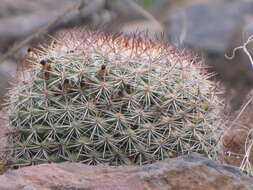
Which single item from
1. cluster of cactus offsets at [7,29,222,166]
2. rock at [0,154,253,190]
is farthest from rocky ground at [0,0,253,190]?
cluster of cactus offsets at [7,29,222,166]

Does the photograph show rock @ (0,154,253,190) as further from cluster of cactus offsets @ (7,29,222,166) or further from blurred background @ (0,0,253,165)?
blurred background @ (0,0,253,165)

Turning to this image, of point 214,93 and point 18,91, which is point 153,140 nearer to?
point 214,93

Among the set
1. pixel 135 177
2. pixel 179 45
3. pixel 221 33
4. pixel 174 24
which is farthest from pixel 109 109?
pixel 221 33

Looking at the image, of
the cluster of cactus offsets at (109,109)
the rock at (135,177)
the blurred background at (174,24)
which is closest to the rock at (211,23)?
the blurred background at (174,24)

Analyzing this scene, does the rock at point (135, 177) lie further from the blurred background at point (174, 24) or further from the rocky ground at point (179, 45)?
the blurred background at point (174, 24)

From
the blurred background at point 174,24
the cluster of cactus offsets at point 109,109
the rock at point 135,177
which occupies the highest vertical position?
the blurred background at point 174,24

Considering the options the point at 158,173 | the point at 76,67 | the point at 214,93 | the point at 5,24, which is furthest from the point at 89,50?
the point at 5,24
